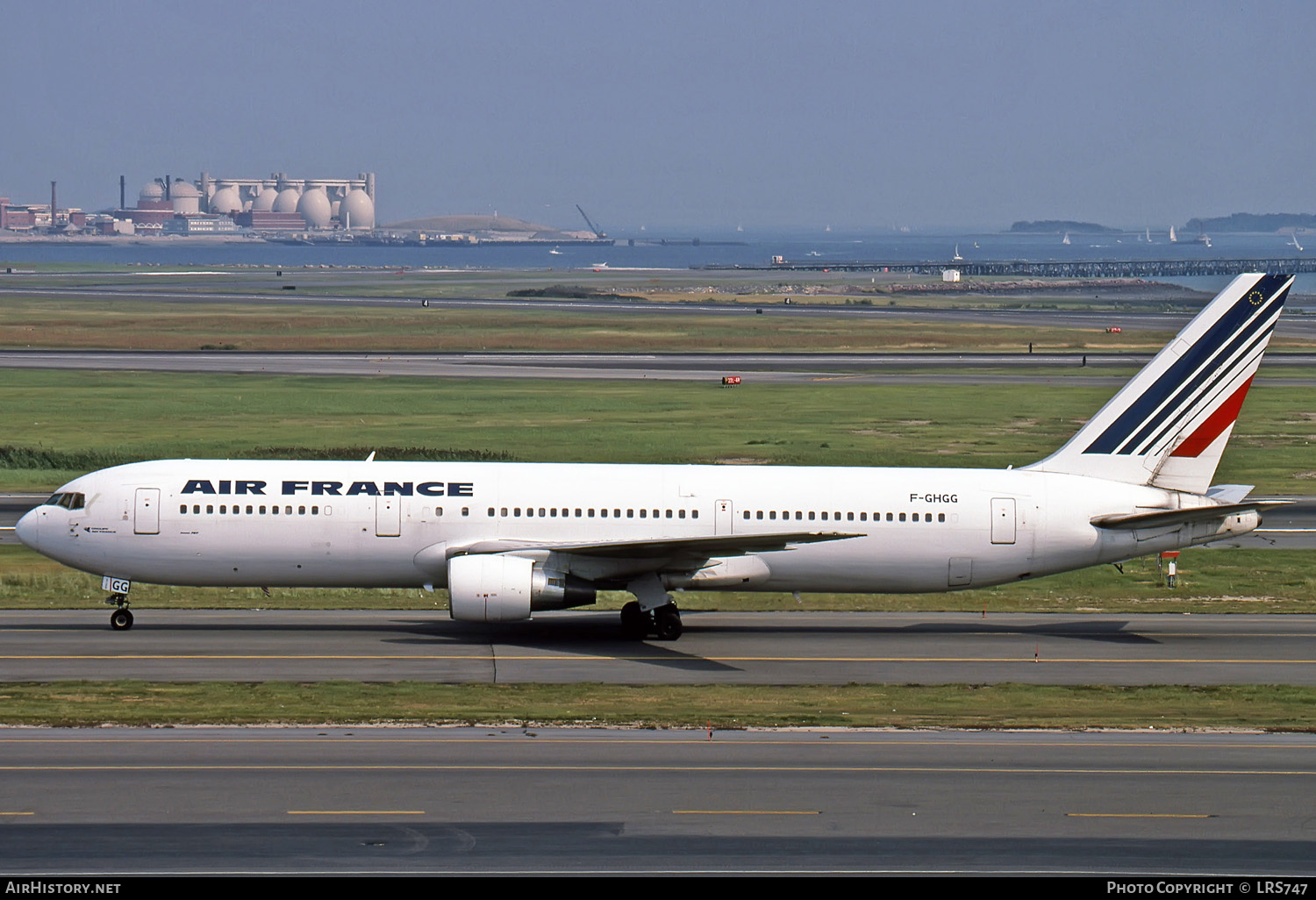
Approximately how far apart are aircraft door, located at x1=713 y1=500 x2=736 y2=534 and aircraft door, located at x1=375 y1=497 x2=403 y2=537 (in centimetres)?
778

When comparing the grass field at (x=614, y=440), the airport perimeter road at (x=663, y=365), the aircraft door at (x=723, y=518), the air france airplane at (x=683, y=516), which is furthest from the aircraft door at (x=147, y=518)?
the airport perimeter road at (x=663, y=365)

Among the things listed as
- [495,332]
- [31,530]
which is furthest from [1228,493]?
[495,332]

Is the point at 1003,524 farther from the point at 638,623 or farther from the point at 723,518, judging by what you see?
the point at 638,623

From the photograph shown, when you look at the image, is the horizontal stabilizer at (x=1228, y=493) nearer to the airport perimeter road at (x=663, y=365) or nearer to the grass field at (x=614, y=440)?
the grass field at (x=614, y=440)

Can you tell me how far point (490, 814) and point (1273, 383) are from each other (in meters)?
95.0

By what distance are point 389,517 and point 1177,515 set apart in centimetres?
1931

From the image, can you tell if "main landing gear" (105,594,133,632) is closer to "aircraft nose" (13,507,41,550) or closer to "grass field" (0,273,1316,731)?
"aircraft nose" (13,507,41,550)

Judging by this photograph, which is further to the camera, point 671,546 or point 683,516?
point 683,516

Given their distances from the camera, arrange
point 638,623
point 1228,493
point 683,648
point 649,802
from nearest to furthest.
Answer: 1. point 649,802
2. point 683,648
3. point 638,623
4. point 1228,493

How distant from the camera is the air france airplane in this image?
3688 centimetres

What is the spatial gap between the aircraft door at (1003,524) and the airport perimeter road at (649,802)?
1020 centimetres

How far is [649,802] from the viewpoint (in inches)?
918

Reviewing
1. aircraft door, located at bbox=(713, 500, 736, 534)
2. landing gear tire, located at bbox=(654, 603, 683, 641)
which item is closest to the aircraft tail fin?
aircraft door, located at bbox=(713, 500, 736, 534)
